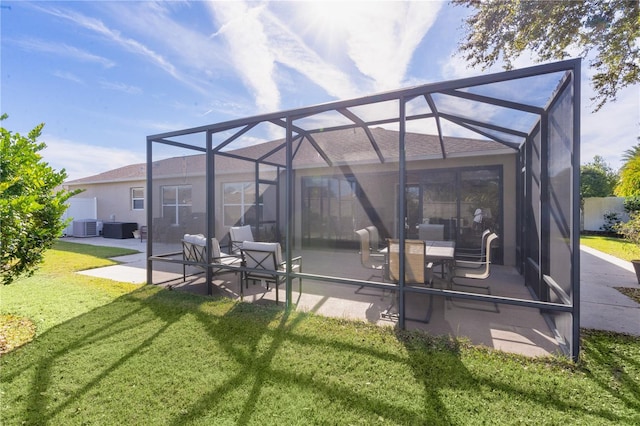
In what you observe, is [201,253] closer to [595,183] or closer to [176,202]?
[176,202]

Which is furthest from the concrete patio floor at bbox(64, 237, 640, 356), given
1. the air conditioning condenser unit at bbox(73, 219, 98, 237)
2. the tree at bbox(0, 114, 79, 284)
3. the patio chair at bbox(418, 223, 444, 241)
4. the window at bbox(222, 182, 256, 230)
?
the air conditioning condenser unit at bbox(73, 219, 98, 237)

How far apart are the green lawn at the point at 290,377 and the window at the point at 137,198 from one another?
13.0 m

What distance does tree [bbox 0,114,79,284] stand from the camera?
3.37m

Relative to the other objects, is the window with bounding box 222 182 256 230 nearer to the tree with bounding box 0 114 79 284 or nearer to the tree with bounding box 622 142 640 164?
the tree with bounding box 0 114 79 284

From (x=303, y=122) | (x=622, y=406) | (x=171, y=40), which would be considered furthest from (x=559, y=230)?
(x=171, y=40)

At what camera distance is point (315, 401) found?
7.88 ft

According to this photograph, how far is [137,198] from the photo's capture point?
15.7m

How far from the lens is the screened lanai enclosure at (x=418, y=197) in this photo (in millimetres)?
3502

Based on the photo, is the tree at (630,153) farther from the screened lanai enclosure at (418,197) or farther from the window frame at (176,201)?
the window frame at (176,201)

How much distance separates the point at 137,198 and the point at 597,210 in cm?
2646

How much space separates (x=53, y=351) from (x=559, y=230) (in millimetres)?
6105

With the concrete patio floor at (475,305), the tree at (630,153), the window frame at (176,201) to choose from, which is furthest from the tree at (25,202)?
the tree at (630,153)

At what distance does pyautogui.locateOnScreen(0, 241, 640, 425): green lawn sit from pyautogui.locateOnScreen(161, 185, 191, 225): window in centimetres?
942

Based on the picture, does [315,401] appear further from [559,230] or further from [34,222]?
[34,222]
